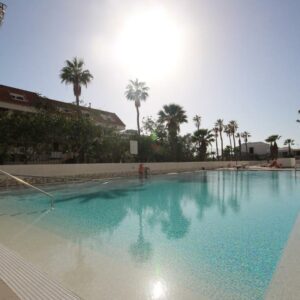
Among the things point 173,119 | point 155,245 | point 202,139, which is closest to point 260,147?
point 202,139

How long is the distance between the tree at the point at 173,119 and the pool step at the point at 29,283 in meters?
34.1

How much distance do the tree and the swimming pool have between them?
88.0 feet

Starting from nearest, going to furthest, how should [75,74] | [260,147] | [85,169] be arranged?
1. [85,169]
2. [75,74]
3. [260,147]

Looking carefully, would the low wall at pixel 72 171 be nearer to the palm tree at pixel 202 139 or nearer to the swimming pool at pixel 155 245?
the swimming pool at pixel 155 245

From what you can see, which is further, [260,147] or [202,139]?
[260,147]

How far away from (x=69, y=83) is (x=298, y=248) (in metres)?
29.2

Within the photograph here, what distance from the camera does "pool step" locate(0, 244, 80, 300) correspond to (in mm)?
3271

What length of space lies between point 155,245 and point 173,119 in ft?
108

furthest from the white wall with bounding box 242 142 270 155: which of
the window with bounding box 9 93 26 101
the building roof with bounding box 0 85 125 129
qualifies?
the window with bounding box 9 93 26 101

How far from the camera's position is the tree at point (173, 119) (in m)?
38.1

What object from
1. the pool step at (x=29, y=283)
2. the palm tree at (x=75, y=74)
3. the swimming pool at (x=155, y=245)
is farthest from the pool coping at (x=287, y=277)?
the palm tree at (x=75, y=74)

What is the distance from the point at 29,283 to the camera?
3.60 m

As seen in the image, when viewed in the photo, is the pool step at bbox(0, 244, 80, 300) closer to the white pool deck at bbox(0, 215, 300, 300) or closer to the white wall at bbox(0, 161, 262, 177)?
the white pool deck at bbox(0, 215, 300, 300)

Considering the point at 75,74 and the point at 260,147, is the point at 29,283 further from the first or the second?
the point at 260,147
